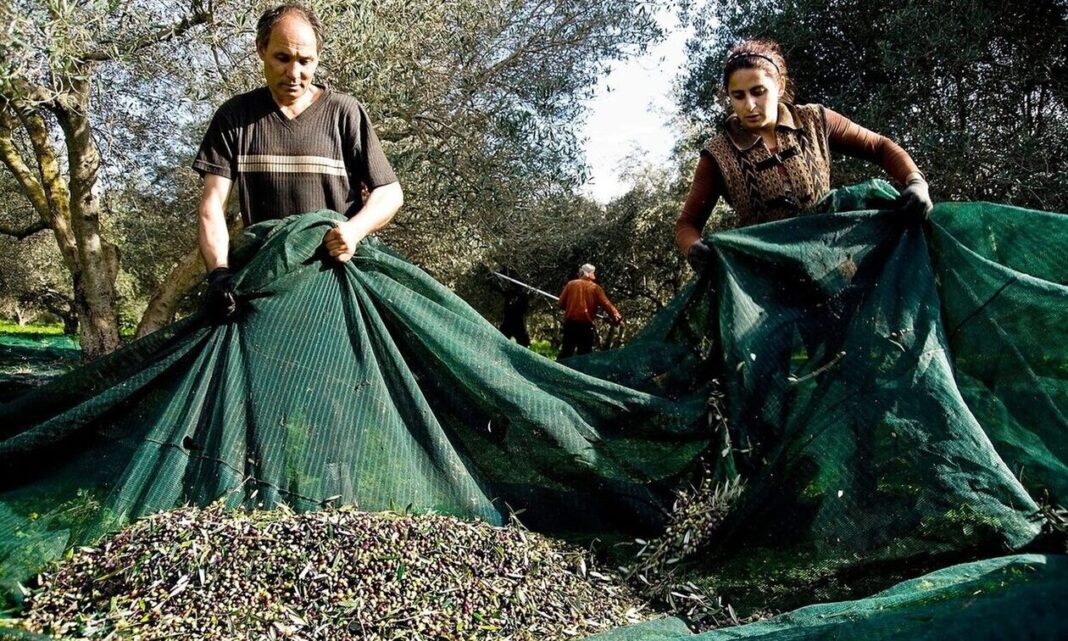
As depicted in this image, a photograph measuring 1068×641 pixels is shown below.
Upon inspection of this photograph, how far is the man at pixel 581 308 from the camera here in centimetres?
1398

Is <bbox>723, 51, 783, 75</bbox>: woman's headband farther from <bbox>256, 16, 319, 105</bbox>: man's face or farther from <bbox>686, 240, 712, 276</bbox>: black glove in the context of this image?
<bbox>256, 16, 319, 105</bbox>: man's face

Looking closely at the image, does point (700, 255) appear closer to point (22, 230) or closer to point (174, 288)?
point (174, 288)

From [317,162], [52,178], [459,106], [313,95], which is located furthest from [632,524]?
[52,178]

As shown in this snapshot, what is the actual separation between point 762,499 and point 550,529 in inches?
28.4

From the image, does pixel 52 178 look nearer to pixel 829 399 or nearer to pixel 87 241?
pixel 87 241

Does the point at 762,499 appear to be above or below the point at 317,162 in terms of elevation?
below

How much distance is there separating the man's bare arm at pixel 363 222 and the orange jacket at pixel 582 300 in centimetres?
1039

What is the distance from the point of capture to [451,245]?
36.9 feet

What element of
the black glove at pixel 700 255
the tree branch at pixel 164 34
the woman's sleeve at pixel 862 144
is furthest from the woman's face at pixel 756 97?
the tree branch at pixel 164 34

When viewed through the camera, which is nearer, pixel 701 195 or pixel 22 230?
pixel 701 195

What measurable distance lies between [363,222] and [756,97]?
63.8 inches

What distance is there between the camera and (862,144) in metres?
3.80

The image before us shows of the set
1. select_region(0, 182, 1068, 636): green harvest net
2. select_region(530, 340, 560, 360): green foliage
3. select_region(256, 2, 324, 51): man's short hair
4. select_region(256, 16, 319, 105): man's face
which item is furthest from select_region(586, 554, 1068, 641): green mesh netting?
select_region(530, 340, 560, 360): green foliage

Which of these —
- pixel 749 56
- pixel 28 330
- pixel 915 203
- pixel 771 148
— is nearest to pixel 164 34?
pixel 749 56
